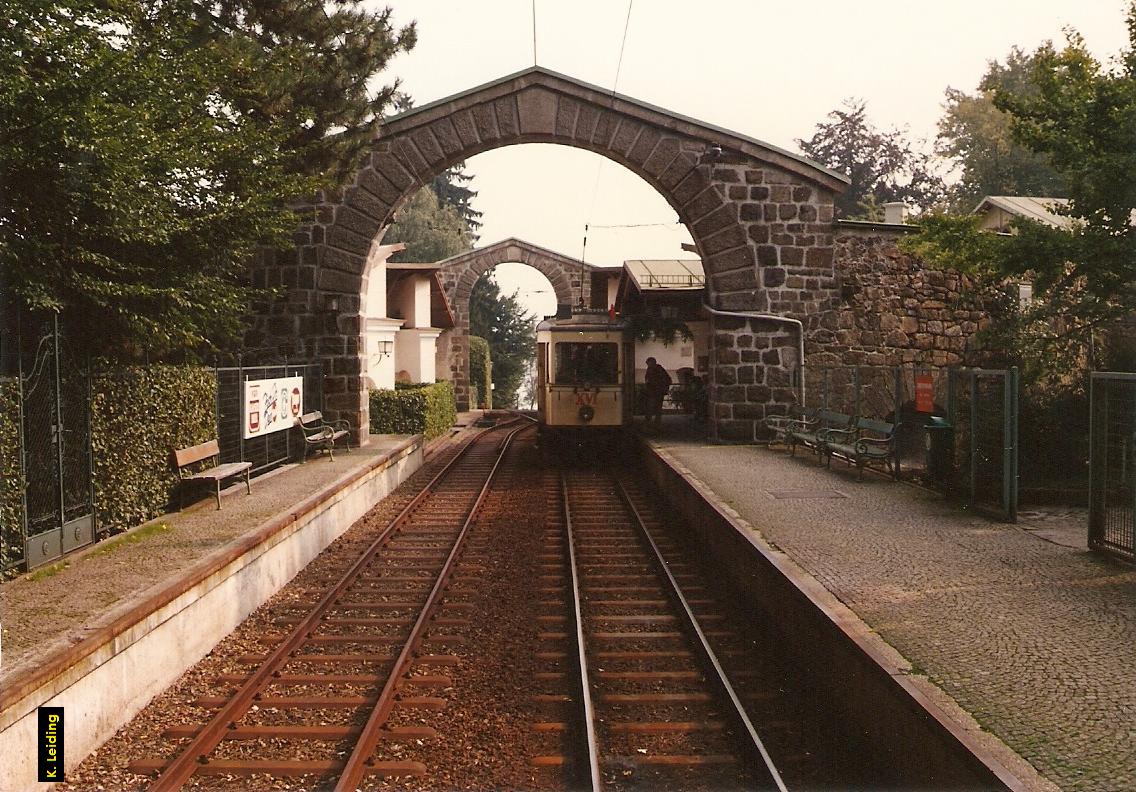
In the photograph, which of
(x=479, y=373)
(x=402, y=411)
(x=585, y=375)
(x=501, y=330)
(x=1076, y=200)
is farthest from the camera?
(x=501, y=330)

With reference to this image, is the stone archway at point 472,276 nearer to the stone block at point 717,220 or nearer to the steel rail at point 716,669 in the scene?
the stone block at point 717,220

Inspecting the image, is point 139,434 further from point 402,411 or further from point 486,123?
point 402,411

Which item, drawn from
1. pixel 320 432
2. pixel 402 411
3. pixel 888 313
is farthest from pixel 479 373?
pixel 320 432

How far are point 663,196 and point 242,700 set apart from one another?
559 inches

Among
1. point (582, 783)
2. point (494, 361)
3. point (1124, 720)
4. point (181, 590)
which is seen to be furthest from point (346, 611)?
point (494, 361)

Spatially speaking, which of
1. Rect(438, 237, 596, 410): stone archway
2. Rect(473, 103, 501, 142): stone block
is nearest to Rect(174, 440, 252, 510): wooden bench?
Rect(473, 103, 501, 142): stone block

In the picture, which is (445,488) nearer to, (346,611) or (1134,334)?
(346,611)

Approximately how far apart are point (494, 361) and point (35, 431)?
1915 inches

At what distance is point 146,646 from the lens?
20.6ft

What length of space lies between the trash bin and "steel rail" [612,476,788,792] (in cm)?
347

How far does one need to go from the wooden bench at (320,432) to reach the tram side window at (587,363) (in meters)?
4.13

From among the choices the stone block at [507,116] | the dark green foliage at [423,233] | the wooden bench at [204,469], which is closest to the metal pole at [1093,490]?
the wooden bench at [204,469]

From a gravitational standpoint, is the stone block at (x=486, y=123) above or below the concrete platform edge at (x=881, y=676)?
above

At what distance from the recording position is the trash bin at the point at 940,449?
11.9 m
